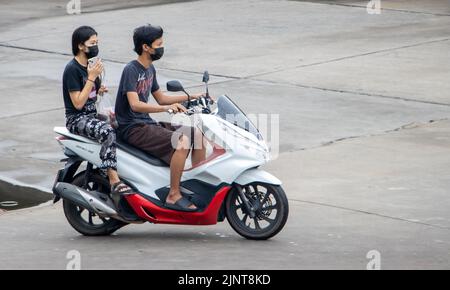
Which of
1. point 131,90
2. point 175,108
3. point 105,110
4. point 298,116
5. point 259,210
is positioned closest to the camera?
point 175,108

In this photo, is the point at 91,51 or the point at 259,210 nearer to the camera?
the point at 259,210

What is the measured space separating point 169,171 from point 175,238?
55cm

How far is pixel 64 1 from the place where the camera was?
23781 millimetres

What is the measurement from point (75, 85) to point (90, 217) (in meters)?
1.10

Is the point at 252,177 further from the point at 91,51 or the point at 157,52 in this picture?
the point at 91,51

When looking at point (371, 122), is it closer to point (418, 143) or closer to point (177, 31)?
point (418, 143)

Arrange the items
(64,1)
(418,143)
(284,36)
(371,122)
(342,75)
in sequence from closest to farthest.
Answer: (418,143) → (371,122) → (342,75) → (284,36) → (64,1)

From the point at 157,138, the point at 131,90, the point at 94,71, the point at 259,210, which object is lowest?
the point at 259,210

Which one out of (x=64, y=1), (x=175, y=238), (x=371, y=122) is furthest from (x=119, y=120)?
(x=64, y=1)

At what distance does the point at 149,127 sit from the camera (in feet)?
31.0

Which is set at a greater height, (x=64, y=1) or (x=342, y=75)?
(x=64, y=1)

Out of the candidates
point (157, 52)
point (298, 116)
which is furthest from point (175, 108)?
point (298, 116)

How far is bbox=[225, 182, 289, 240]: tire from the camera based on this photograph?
9188 millimetres
